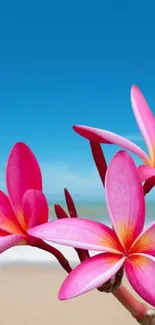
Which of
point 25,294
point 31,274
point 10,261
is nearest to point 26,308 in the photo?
point 25,294

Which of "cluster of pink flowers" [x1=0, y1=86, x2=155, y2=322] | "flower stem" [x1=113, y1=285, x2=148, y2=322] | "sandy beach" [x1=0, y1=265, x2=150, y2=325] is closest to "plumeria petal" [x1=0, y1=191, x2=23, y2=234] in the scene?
"cluster of pink flowers" [x1=0, y1=86, x2=155, y2=322]

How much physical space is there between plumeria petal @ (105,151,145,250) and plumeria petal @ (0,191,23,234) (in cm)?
9

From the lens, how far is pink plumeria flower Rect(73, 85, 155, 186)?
0.52m

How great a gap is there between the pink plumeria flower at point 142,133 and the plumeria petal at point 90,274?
0.07 metres

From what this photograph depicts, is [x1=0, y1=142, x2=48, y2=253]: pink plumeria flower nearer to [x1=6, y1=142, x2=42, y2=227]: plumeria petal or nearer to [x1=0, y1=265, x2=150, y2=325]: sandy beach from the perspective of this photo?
[x1=6, y1=142, x2=42, y2=227]: plumeria petal

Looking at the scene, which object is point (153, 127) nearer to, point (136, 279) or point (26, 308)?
point (136, 279)

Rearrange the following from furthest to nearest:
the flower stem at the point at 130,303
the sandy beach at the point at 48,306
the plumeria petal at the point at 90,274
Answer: the sandy beach at the point at 48,306 < the flower stem at the point at 130,303 < the plumeria petal at the point at 90,274

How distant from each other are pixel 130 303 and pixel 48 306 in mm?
2421

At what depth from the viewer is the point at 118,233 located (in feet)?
1.60

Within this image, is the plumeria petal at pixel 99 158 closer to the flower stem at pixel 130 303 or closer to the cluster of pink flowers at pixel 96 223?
the cluster of pink flowers at pixel 96 223

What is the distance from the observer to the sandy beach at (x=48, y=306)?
105 inches

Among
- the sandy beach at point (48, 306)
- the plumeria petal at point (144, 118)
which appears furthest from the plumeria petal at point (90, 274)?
the sandy beach at point (48, 306)

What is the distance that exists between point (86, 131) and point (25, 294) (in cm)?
273

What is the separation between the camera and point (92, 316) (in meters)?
2.74
